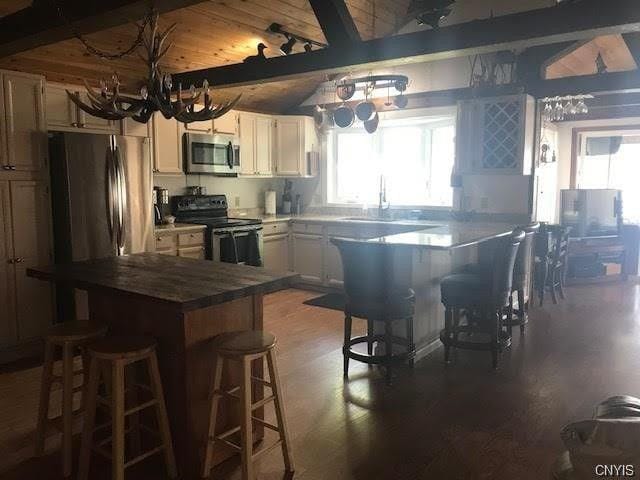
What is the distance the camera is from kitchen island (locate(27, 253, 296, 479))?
7.82ft

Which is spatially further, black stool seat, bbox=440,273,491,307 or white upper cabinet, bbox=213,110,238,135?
white upper cabinet, bbox=213,110,238,135

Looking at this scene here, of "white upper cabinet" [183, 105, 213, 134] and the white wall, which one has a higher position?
"white upper cabinet" [183, 105, 213, 134]

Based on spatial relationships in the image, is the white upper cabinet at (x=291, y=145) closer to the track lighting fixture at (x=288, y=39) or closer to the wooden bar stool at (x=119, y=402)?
the track lighting fixture at (x=288, y=39)

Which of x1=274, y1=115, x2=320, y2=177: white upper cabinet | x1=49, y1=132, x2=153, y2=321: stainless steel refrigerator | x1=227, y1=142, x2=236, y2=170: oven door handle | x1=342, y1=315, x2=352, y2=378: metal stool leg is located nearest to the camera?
x1=342, y1=315, x2=352, y2=378: metal stool leg

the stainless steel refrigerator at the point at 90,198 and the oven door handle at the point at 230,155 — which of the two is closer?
the stainless steel refrigerator at the point at 90,198

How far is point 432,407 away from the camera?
316 cm

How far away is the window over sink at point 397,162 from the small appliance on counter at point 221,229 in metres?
1.61

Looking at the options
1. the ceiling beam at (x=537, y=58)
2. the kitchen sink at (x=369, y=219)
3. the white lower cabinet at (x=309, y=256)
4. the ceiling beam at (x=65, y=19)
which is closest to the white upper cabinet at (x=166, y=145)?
the ceiling beam at (x=65, y=19)

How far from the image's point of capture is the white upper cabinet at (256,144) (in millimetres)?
6254

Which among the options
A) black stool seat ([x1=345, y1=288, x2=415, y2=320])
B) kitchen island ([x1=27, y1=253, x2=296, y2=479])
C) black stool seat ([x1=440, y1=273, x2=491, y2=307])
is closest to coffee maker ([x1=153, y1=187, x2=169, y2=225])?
kitchen island ([x1=27, y1=253, x2=296, y2=479])

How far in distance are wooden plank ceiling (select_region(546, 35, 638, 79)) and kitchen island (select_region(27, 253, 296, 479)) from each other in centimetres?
466

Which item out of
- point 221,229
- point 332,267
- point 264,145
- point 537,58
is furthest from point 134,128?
point 537,58

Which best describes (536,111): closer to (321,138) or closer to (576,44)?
(576,44)

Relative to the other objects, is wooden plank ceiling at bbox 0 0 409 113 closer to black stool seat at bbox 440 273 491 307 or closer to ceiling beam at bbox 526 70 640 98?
ceiling beam at bbox 526 70 640 98
